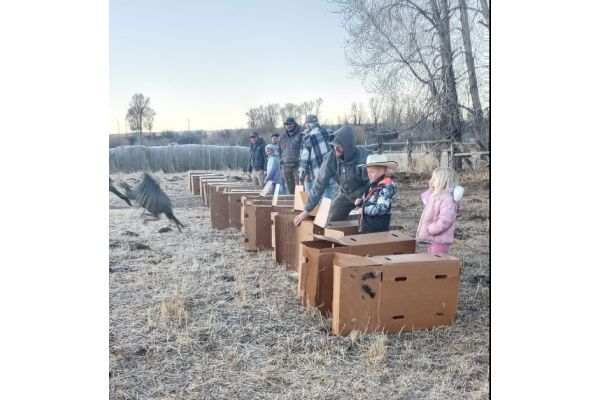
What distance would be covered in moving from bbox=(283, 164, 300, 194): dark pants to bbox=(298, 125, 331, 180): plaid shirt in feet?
0.17

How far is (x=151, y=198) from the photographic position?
313 cm

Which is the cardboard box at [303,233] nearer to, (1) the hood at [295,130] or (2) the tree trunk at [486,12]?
(1) the hood at [295,130]

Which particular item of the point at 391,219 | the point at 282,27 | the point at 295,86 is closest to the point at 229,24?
the point at 282,27

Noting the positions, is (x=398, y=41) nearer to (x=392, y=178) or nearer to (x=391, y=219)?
(x=392, y=178)

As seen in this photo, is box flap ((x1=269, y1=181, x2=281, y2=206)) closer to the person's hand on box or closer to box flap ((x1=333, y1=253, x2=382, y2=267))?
the person's hand on box

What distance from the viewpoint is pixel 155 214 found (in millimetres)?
3148

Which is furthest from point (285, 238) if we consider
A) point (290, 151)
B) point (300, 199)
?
point (290, 151)

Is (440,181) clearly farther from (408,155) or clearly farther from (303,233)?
(303,233)

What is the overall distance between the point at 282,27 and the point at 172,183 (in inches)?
39.5

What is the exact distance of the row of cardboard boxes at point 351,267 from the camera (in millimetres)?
2838

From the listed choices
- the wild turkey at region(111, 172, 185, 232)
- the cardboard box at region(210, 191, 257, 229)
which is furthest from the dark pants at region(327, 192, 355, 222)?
the wild turkey at region(111, 172, 185, 232)

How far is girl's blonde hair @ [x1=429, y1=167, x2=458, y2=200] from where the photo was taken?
3.05 m

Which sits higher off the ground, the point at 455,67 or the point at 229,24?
the point at 229,24

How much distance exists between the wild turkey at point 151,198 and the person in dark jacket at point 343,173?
79cm
